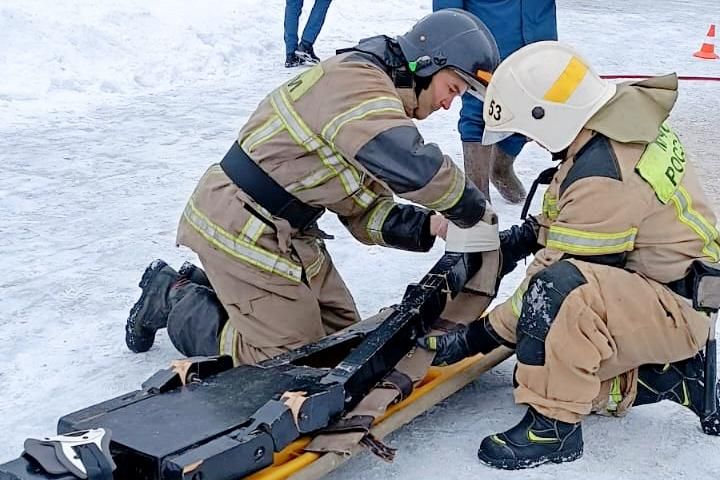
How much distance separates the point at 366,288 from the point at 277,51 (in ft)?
19.7

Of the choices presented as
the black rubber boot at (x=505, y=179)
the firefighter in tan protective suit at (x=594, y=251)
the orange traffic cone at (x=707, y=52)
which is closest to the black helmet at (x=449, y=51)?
the firefighter in tan protective suit at (x=594, y=251)

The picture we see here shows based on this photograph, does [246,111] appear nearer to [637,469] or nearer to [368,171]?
[368,171]

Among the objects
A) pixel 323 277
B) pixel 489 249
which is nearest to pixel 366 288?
pixel 323 277

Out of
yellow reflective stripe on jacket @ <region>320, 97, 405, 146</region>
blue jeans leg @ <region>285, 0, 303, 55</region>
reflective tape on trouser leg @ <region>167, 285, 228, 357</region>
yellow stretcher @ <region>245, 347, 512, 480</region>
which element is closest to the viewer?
yellow stretcher @ <region>245, 347, 512, 480</region>

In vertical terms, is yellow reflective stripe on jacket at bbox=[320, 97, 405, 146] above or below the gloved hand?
above

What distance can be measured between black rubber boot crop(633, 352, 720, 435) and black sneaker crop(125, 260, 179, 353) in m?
1.74

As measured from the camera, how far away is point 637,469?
9.93 feet

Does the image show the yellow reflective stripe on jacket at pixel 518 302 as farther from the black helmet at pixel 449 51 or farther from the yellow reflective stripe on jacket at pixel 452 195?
the black helmet at pixel 449 51

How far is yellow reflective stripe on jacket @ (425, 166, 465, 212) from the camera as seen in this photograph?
3.22m

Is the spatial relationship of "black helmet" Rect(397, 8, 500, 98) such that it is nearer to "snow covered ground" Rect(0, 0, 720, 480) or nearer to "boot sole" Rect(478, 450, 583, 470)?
"snow covered ground" Rect(0, 0, 720, 480)

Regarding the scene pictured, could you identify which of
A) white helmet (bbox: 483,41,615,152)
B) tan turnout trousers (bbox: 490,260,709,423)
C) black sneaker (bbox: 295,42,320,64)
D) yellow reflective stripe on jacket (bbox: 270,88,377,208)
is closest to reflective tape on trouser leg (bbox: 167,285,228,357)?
yellow reflective stripe on jacket (bbox: 270,88,377,208)

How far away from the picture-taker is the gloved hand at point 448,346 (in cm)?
326

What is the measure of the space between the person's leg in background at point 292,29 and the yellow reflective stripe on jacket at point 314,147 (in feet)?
19.7

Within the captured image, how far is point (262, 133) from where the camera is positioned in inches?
133
